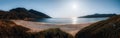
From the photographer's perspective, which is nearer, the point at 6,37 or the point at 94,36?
the point at 94,36

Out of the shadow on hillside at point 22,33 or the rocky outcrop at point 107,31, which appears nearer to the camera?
the rocky outcrop at point 107,31

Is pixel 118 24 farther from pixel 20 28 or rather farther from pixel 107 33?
pixel 20 28

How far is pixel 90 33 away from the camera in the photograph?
43875 millimetres

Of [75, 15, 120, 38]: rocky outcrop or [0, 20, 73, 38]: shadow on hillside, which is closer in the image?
[75, 15, 120, 38]: rocky outcrop

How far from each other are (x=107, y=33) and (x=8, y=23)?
93.8 feet

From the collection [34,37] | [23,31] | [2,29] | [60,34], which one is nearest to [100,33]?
[60,34]

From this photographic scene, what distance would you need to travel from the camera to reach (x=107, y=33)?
4009 cm

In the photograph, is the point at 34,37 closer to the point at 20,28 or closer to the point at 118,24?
the point at 20,28

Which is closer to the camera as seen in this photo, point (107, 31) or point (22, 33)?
point (107, 31)

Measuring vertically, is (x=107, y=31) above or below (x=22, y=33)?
above

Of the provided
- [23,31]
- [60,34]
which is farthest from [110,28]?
[23,31]

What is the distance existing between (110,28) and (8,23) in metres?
28.8

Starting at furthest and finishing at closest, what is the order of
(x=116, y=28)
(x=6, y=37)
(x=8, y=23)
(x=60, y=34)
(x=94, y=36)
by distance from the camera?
(x=8, y=23), (x=6, y=37), (x=60, y=34), (x=94, y=36), (x=116, y=28)

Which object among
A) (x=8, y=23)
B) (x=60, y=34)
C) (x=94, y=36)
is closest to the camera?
(x=94, y=36)
